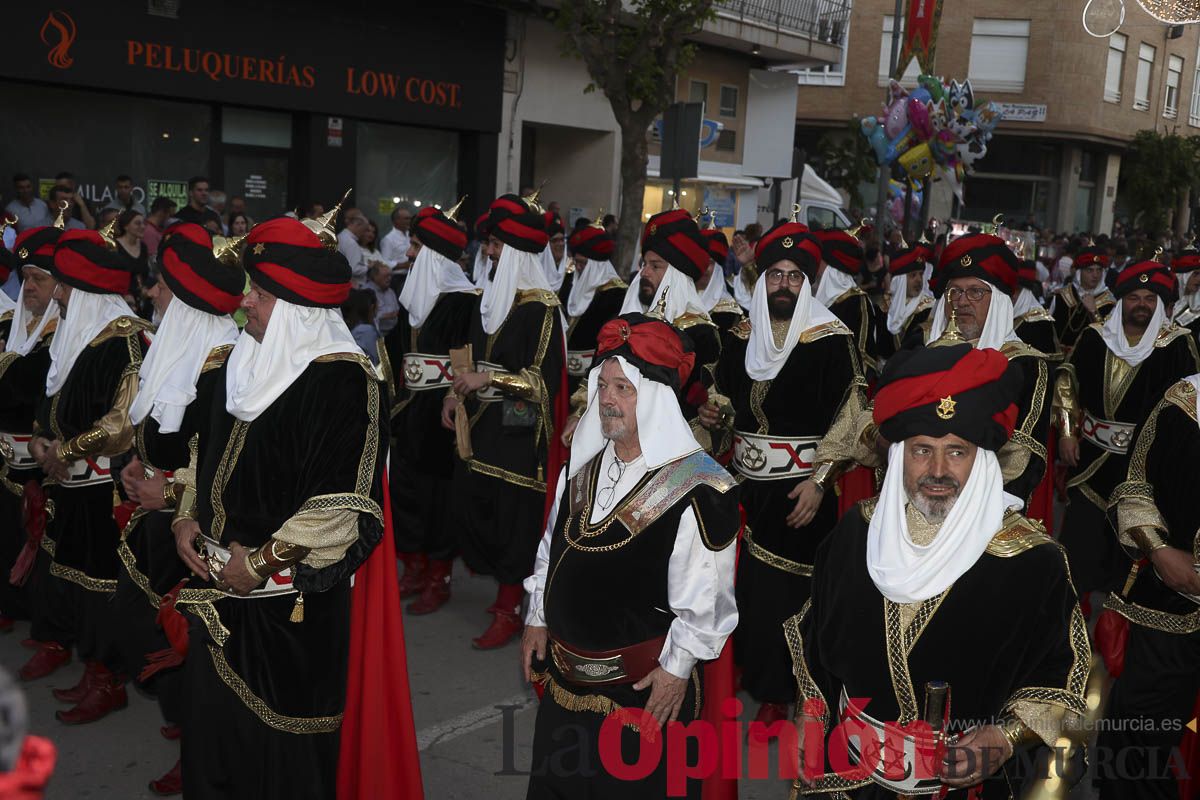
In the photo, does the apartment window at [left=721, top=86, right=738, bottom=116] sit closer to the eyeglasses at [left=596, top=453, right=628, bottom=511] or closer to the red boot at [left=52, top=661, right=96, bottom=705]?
the red boot at [left=52, top=661, right=96, bottom=705]

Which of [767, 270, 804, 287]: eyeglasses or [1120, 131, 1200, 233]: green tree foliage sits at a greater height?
[1120, 131, 1200, 233]: green tree foliage

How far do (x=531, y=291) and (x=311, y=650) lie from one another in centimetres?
321

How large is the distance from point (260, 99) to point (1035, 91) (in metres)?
28.5

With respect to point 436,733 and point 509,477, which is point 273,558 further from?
point 509,477

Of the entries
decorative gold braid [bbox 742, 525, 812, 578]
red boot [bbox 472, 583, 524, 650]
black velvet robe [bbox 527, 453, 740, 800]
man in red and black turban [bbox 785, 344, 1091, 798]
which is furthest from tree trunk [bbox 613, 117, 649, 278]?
man in red and black turban [bbox 785, 344, 1091, 798]

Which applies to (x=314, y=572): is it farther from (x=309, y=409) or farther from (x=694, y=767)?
(x=694, y=767)

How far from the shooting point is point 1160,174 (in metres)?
38.0

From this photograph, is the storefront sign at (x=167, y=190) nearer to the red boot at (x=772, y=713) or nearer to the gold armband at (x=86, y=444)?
the gold armband at (x=86, y=444)

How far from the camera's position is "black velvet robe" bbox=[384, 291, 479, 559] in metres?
7.20

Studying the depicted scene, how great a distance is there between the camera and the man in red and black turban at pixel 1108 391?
260 inches

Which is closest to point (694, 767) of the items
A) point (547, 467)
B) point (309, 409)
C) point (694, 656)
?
point (694, 656)

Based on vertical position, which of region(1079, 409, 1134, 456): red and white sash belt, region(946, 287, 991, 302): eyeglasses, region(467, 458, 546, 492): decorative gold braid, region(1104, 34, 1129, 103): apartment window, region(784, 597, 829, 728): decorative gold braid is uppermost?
region(1104, 34, 1129, 103): apartment window

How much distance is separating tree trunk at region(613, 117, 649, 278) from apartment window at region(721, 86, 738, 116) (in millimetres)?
10825

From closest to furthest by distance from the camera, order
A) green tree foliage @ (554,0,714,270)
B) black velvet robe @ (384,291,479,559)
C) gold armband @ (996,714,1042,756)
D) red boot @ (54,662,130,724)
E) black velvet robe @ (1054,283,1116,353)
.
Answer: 1. gold armband @ (996,714,1042,756)
2. red boot @ (54,662,130,724)
3. black velvet robe @ (384,291,479,559)
4. black velvet robe @ (1054,283,1116,353)
5. green tree foliage @ (554,0,714,270)
